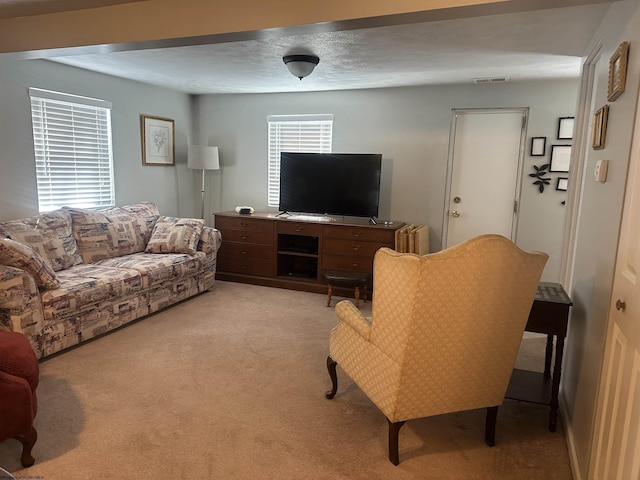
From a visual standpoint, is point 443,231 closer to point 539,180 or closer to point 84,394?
point 539,180

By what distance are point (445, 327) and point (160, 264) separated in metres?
2.89

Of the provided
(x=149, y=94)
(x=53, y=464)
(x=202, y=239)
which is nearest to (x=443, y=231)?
(x=202, y=239)

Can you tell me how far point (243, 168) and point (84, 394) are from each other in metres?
3.69

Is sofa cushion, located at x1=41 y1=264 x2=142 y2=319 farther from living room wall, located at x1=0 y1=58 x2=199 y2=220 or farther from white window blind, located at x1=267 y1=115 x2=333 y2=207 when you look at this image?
white window blind, located at x1=267 y1=115 x2=333 y2=207

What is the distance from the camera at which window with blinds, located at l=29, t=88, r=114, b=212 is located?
4020mm

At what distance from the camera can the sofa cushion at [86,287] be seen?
9.89 ft

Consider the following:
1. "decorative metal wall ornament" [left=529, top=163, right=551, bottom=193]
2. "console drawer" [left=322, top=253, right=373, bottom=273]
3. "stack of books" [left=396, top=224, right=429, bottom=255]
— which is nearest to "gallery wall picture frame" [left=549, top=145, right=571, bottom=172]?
"decorative metal wall ornament" [left=529, top=163, right=551, bottom=193]

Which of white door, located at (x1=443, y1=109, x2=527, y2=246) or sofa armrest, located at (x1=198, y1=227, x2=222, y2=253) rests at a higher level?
white door, located at (x1=443, y1=109, x2=527, y2=246)

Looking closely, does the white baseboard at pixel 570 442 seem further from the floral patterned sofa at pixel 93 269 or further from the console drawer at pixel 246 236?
the console drawer at pixel 246 236

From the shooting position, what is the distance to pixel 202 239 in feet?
15.2

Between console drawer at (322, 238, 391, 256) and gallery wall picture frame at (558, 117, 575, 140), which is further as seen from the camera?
console drawer at (322, 238, 391, 256)

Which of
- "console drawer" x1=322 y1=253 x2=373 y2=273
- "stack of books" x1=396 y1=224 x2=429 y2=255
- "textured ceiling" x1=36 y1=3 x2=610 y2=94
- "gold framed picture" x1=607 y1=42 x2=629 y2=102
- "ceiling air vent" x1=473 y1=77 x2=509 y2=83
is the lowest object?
"console drawer" x1=322 y1=253 x2=373 y2=273

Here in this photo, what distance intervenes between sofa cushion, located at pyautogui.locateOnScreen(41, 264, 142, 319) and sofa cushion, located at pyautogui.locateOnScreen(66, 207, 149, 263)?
0.25 m

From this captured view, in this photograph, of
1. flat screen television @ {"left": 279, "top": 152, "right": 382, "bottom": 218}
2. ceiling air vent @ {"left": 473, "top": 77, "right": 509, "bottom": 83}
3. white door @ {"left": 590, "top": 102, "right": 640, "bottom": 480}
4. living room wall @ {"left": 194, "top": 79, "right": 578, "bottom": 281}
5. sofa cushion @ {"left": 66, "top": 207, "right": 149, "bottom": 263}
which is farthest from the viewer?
flat screen television @ {"left": 279, "top": 152, "right": 382, "bottom": 218}
